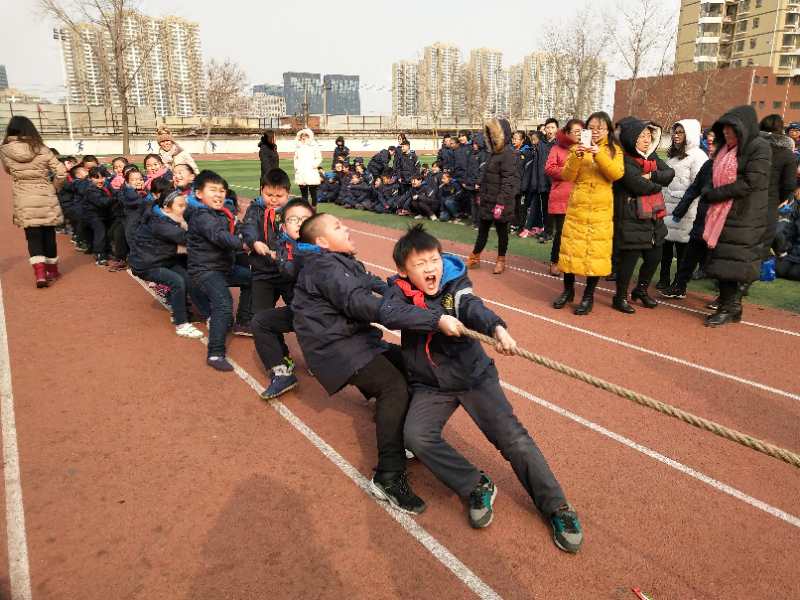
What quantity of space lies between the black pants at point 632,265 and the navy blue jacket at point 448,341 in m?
3.79

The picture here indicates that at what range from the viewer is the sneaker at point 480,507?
118 inches

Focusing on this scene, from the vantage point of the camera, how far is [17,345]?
5730mm

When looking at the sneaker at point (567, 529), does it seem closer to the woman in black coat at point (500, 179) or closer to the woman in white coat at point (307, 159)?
the woman in black coat at point (500, 179)

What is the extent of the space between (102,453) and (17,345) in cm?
283

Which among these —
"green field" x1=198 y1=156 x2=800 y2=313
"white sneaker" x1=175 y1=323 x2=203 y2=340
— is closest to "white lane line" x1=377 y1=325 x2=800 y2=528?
"white sneaker" x1=175 y1=323 x2=203 y2=340

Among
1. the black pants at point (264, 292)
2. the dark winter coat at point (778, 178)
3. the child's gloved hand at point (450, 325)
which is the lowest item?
the black pants at point (264, 292)

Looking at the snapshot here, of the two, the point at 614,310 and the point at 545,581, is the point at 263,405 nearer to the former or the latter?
the point at 545,581

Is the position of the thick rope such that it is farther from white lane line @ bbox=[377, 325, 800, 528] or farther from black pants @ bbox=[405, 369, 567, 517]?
white lane line @ bbox=[377, 325, 800, 528]

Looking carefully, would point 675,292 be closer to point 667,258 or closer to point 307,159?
point 667,258

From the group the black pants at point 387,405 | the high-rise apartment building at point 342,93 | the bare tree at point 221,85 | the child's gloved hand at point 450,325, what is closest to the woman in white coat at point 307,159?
the black pants at point 387,405

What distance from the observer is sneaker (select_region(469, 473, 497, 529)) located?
2.99 meters

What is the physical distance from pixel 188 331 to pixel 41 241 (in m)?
3.34

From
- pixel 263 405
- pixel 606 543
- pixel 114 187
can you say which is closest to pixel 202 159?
pixel 114 187

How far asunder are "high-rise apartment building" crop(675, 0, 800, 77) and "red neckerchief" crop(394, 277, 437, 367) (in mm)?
66036
